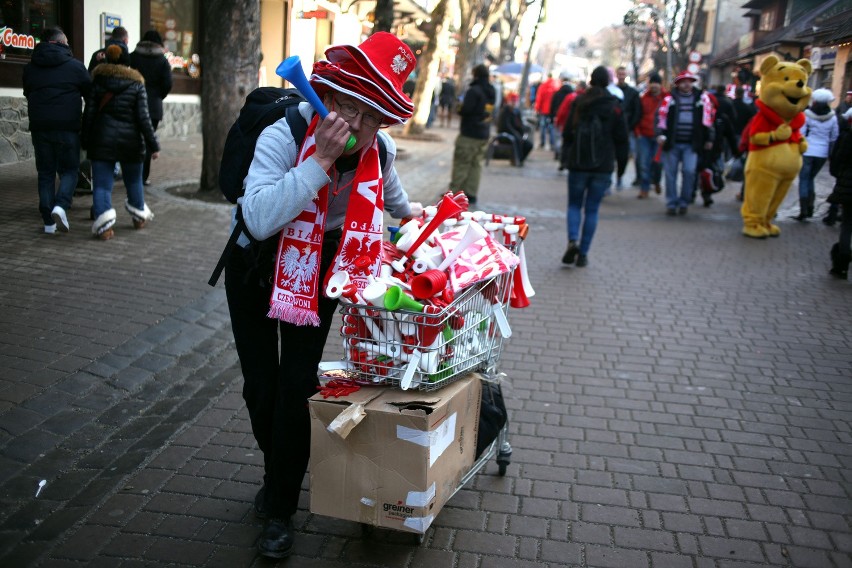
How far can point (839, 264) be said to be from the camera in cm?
878

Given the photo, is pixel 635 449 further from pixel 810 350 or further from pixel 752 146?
pixel 752 146

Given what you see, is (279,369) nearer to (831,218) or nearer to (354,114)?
(354,114)

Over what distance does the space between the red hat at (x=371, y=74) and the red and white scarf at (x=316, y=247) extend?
0.77ft

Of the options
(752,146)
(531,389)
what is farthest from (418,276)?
(752,146)

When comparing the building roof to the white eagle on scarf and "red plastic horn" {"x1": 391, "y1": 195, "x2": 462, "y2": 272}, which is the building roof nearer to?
"red plastic horn" {"x1": 391, "y1": 195, "x2": 462, "y2": 272}

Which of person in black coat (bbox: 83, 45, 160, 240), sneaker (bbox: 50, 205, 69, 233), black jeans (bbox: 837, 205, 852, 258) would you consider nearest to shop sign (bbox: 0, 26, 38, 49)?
person in black coat (bbox: 83, 45, 160, 240)

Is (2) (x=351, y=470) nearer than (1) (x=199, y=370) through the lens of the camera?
Yes

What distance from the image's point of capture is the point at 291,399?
3.24 meters

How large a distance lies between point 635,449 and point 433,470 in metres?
1.78

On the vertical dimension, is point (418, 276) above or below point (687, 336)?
above

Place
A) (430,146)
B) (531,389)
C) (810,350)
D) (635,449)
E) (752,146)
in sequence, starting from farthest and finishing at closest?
(430,146)
(752,146)
(810,350)
(531,389)
(635,449)

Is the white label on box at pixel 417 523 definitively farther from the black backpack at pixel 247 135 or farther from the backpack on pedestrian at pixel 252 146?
the black backpack at pixel 247 135

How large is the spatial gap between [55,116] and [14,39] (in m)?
Answer: 5.17

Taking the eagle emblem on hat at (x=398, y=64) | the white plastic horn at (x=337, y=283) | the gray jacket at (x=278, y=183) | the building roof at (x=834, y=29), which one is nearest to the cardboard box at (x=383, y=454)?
the white plastic horn at (x=337, y=283)
